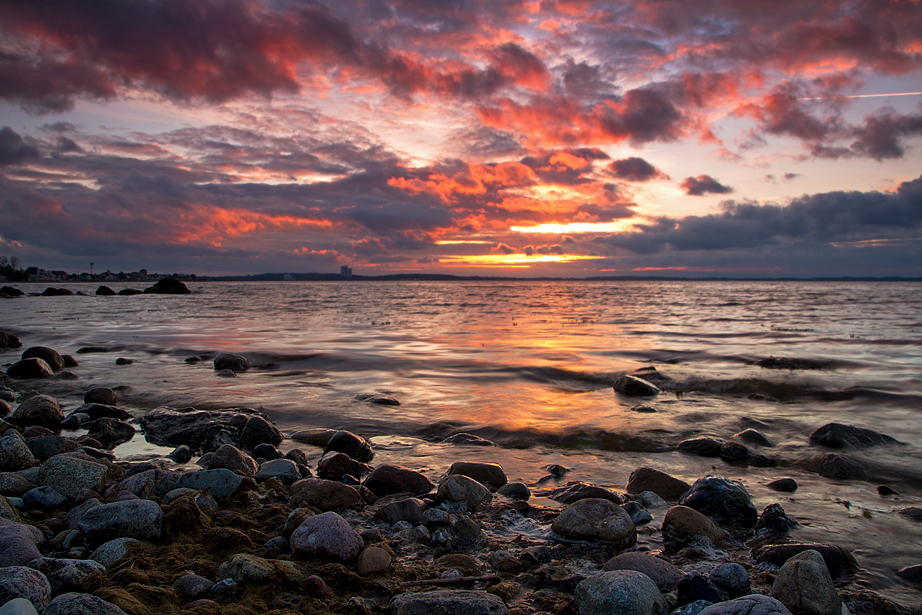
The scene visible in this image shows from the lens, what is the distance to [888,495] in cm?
455

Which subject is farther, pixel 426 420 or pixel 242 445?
pixel 426 420

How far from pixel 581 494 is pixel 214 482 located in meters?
3.17

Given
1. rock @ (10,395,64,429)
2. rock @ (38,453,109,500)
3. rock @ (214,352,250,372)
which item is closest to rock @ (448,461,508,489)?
rock @ (38,453,109,500)

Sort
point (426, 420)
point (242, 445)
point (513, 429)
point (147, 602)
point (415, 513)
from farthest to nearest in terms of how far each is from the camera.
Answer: point (426, 420), point (513, 429), point (242, 445), point (415, 513), point (147, 602)

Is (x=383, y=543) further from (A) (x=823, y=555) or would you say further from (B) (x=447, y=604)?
(A) (x=823, y=555)

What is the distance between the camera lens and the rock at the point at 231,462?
15.7 ft

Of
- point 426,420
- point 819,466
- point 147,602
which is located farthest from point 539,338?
point 147,602

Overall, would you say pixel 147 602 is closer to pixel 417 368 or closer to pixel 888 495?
pixel 888 495

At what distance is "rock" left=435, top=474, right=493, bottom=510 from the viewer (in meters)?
4.18

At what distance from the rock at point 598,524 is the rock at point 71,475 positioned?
3.86 m

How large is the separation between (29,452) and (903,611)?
704cm

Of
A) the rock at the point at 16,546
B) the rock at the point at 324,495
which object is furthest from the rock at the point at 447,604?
the rock at the point at 16,546

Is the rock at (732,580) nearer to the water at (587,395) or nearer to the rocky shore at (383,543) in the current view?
the rocky shore at (383,543)

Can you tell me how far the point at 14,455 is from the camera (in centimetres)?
471
